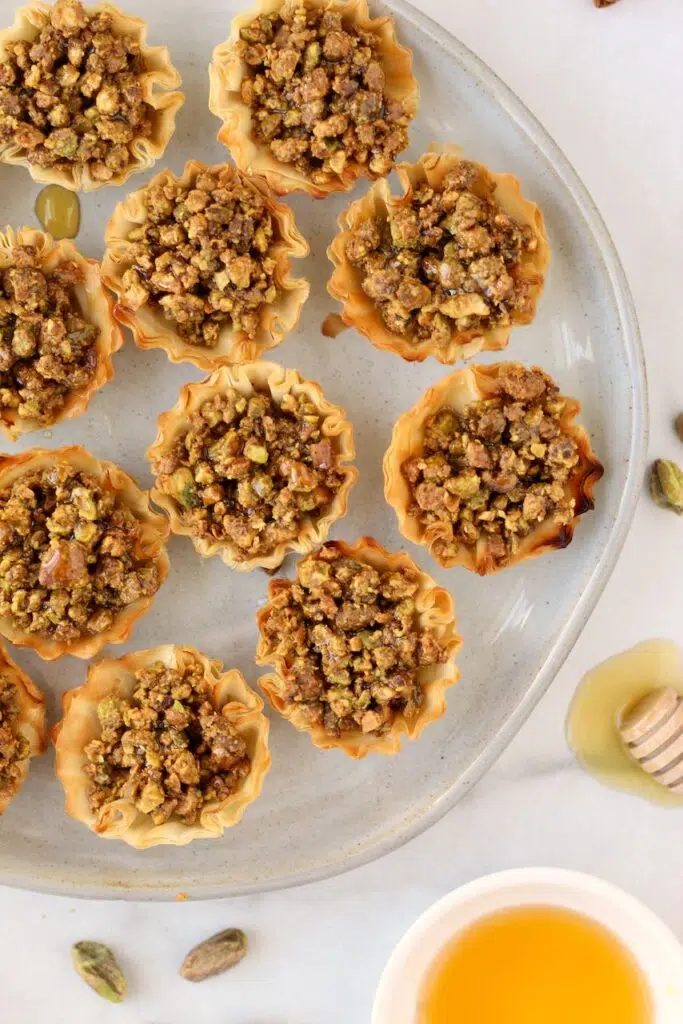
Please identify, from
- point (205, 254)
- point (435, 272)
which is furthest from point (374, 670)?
point (205, 254)

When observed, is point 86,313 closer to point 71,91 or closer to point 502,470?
point 71,91

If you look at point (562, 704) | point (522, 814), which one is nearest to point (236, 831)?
point (522, 814)

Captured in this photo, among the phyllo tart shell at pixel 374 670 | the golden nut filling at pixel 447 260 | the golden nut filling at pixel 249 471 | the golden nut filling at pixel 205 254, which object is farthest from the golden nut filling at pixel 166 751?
the golden nut filling at pixel 447 260

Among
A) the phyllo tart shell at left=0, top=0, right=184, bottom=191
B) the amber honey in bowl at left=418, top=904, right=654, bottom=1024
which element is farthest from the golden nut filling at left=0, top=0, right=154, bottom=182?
the amber honey in bowl at left=418, top=904, right=654, bottom=1024

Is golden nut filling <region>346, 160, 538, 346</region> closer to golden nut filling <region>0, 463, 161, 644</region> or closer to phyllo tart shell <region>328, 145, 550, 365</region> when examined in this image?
phyllo tart shell <region>328, 145, 550, 365</region>

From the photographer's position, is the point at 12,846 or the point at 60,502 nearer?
the point at 60,502

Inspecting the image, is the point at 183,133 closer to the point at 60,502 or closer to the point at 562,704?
the point at 60,502
